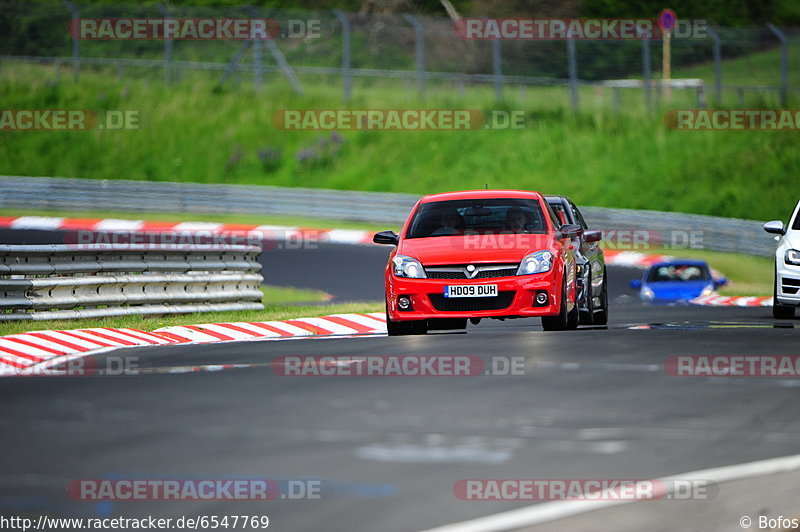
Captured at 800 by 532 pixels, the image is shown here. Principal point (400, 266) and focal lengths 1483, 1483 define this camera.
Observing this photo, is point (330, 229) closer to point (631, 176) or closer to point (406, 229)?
point (631, 176)

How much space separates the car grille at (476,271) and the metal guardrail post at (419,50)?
2693 cm

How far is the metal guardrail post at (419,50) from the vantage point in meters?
41.1

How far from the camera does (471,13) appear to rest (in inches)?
2633

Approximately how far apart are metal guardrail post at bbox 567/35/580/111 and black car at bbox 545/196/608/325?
25433mm

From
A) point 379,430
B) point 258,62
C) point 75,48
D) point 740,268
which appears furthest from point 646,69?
point 379,430

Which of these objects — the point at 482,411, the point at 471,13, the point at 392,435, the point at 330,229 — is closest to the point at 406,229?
the point at 482,411

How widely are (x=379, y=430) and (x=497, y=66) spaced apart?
37.1 meters

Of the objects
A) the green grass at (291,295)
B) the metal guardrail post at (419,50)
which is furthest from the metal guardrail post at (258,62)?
the green grass at (291,295)

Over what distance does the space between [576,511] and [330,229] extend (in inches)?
1267

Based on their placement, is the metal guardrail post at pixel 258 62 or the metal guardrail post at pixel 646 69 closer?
the metal guardrail post at pixel 646 69

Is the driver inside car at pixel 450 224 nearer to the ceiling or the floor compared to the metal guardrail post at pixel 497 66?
nearer to the floor

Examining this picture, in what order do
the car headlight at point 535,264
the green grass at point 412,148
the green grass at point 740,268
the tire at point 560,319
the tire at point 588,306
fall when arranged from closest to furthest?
the car headlight at point 535,264
the tire at point 560,319
the tire at point 588,306
the green grass at point 740,268
the green grass at point 412,148

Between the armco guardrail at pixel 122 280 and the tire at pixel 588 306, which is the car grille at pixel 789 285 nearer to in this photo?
the tire at pixel 588 306

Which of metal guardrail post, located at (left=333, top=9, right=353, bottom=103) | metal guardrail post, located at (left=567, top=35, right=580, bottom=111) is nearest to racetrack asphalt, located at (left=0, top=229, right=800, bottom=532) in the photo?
metal guardrail post, located at (left=567, top=35, right=580, bottom=111)
